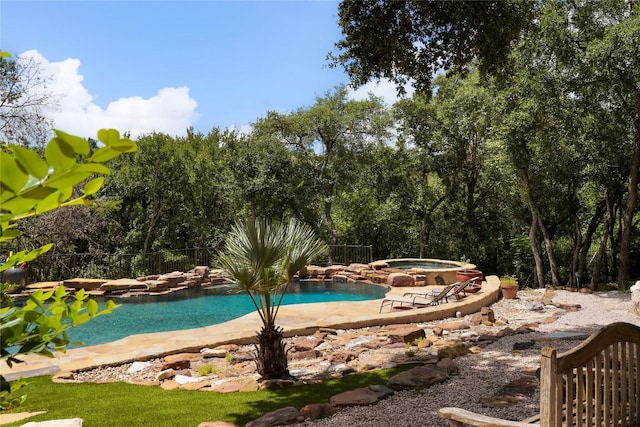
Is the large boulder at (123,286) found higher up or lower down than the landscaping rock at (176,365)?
higher up

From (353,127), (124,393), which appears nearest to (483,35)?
(124,393)

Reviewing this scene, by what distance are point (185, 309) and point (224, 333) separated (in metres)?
5.61

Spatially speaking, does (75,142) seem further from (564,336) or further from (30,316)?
(564,336)

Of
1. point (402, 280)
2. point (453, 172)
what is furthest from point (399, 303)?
point (453, 172)

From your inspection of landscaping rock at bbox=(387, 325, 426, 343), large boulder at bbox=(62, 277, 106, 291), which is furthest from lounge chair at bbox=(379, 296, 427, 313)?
large boulder at bbox=(62, 277, 106, 291)

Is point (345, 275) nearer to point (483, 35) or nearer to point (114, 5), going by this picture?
point (483, 35)

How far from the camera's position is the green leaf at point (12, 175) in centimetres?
64

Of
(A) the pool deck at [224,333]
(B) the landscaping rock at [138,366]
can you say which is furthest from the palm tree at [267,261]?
(A) the pool deck at [224,333]

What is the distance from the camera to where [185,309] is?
46.2ft

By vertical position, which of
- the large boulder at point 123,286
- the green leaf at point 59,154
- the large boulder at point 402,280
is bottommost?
the large boulder at point 402,280

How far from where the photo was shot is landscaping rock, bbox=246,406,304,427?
15.4 feet

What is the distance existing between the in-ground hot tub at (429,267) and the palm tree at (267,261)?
10958 mm

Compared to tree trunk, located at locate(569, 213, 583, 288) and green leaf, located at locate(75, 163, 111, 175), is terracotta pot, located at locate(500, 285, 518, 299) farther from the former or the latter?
green leaf, located at locate(75, 163, 111, 175)

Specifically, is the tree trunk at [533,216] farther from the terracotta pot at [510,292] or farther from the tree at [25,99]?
the tree at [25,99]
